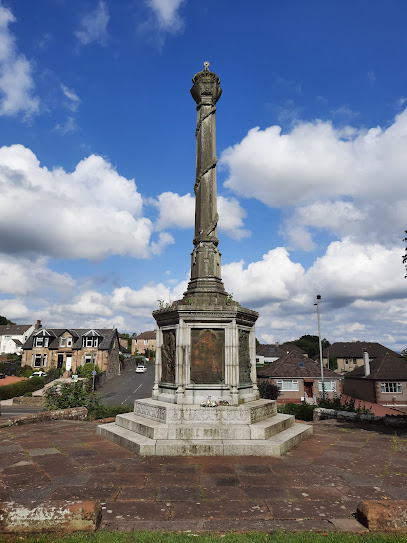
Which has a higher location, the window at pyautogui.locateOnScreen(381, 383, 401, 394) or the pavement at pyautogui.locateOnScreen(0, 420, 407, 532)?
the pavement at pyautogui.locateOnScreen(0, 420, 407, 532)

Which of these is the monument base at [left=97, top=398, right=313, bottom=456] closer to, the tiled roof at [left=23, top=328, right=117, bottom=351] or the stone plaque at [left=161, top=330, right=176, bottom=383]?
the stone plaque at [left=161, top=330, right=176, bottom=383]

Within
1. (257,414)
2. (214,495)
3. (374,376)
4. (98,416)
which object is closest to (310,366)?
(374,376)

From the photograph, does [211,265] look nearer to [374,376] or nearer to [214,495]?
[214,495]

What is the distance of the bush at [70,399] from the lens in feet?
44.8

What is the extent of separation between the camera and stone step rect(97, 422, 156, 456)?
7438 mm

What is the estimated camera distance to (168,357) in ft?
31.4

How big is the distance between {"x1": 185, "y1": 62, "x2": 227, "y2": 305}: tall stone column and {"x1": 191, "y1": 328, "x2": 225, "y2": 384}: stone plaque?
0.88 metres

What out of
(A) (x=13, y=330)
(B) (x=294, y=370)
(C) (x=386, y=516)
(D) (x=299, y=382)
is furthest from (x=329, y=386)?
(A) (x=13, y=330)

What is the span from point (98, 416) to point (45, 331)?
45126 mm

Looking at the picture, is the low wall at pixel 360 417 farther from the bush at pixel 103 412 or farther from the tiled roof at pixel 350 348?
the tiled roof at pixel 350 348

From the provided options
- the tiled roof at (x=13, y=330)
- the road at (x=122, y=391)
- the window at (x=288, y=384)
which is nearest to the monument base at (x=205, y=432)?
the road at (x=122, y=391)

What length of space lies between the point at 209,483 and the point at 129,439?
Answer: 2.77 metres

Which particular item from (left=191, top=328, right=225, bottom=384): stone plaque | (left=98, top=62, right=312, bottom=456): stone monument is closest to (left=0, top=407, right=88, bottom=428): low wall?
(left=98, top=62, right=312, bottom=456): stone monument

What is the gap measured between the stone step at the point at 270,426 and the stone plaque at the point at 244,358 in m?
1.17
